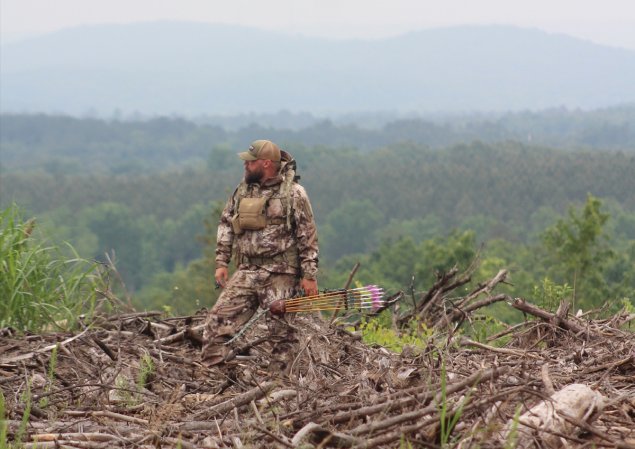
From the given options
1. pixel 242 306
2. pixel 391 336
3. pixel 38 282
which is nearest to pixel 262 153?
pixel 242 306

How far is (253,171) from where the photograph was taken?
6887 mm

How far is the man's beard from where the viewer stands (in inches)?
271

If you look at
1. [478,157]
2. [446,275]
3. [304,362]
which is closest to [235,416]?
[304,362]

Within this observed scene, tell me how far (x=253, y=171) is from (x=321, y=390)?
2.29 metres

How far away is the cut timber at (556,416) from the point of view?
3994mm

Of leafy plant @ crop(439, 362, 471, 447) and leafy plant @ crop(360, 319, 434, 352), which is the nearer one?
leafy plant @ crop(439, 362, 471, 447)

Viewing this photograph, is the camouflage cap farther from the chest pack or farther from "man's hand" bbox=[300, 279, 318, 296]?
"man's hand" bbox=[300, 279, 318, 296]

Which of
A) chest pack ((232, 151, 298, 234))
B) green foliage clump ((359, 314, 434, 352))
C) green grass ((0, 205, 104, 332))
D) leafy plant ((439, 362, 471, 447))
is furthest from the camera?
green foliage clump ((359, 314, 434, 352))

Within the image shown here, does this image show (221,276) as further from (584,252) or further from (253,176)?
(584,252)

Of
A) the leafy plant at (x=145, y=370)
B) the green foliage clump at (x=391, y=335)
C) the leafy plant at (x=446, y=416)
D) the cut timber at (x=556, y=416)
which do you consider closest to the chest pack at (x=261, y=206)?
the leafy plant at (x=145, y=370)

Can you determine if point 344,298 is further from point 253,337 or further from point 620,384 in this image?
point 620,384

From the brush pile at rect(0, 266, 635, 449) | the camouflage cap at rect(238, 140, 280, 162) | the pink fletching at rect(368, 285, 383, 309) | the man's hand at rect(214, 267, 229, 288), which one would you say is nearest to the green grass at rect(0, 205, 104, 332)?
the brush pile at rect(0, 266, 635, 449)

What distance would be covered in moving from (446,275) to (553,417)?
4494 millimetres

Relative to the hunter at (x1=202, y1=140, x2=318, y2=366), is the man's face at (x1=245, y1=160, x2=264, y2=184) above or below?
above
